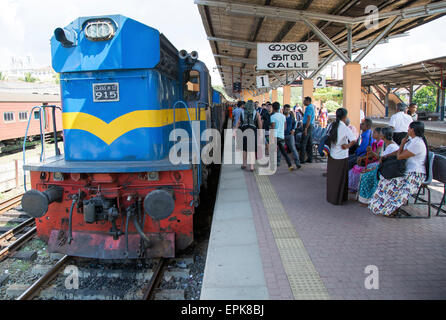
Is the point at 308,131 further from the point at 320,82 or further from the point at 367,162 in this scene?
the point at 320,82

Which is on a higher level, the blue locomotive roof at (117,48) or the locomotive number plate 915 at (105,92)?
the blue locomotive roof at (117,48)

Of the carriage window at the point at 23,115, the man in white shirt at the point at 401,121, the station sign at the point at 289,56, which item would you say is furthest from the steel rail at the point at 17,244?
the carriage window at the point at 23,115

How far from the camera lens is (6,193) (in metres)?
9.92

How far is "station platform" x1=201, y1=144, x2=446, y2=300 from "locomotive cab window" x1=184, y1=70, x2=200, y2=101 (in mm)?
2179

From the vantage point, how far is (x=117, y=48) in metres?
4.85

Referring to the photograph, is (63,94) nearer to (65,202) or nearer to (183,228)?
(65,202)

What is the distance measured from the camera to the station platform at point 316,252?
3.51 m

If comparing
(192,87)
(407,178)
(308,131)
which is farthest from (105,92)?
(308,131)

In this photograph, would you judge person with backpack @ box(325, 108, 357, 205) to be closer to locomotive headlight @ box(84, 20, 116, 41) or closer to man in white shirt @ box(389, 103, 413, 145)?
man in white shirt @ box(389, 103, 413, 145)

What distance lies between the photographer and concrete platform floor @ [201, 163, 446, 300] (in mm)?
3512

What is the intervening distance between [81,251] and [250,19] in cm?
962

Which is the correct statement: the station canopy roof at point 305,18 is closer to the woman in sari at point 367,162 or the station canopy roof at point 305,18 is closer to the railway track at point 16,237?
the woman in sari at point 367,162

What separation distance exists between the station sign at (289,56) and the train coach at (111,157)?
5.81 meters
